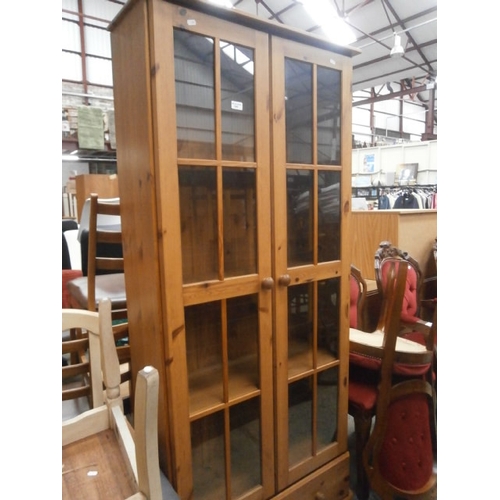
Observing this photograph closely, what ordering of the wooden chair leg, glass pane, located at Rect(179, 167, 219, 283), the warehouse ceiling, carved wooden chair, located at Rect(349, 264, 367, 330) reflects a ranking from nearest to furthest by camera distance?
glass pane, located at Rect(179, 167, 219, 283), the wooden chair leg, carved wooden chair, located at Rect(349, 264, 367, 330), the warehouse ceiling

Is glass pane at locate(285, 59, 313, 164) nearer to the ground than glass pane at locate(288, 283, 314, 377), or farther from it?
farther from it

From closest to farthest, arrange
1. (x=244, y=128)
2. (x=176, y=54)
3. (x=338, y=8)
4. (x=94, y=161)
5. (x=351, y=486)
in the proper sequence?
(x=176, y=54)
(x=244, y=128)
(x=351, y=486)
(x=338, y=8)
(x=94, y=161)

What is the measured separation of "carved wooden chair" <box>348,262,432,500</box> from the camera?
144 centimetres

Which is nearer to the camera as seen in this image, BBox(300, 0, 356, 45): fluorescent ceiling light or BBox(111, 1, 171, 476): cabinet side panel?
BBox(111, 1, 171, 476): cabinet side panel

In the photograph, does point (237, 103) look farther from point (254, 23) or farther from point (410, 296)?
point (410, 296)

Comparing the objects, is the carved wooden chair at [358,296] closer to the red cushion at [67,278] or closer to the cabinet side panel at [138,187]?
the cabinet side panel at [138,187]

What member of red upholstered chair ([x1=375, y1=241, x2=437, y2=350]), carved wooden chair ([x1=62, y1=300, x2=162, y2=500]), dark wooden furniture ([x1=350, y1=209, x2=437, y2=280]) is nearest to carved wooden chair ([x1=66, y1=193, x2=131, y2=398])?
carved wooden chair ([x1=62, y1=300, x2=162, y2=500])

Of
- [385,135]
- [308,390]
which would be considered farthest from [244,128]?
[385,135]

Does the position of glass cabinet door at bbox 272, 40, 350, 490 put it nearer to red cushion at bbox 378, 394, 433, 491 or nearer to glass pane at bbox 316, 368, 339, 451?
glass pane at bbox 316, 368, 339, 451

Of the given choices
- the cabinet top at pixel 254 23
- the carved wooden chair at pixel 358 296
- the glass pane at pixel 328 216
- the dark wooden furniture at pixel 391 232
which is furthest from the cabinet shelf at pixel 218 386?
the dark wooden furniture at pixel 391 232

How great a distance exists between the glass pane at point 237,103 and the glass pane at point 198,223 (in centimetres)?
11

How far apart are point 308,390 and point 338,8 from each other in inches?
202

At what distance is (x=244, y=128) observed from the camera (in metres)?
1.13

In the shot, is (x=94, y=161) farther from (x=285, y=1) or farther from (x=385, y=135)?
(x=385, y=135)
